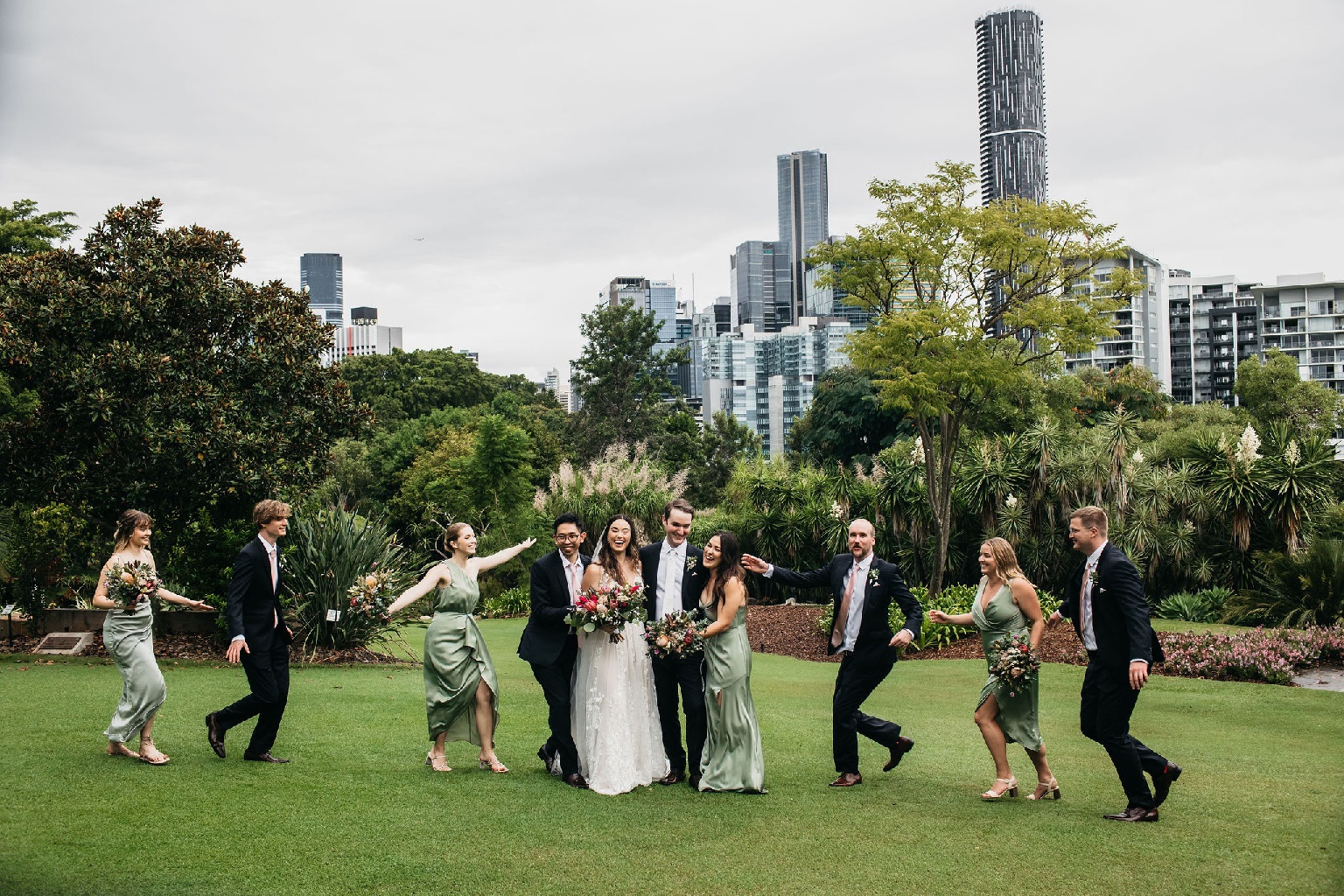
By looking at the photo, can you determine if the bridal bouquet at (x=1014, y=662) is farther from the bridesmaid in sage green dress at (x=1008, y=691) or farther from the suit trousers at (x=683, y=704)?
the suit trousers at (x=683, y=704)

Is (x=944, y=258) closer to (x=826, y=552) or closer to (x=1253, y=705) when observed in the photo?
(x=826, y=552)

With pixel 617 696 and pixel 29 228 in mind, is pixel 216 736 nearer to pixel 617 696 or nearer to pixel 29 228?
pixel 617 696

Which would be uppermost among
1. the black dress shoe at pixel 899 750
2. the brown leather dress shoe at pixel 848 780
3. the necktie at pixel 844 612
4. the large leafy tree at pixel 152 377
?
the large leafy tree at pixel 152 377

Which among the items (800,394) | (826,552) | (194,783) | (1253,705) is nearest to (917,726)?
(1253,705)

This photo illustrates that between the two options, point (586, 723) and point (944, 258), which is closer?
point (586, 723)

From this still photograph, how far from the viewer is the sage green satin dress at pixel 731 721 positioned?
7.17 m

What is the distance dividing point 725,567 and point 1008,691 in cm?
198

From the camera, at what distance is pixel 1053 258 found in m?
21.0

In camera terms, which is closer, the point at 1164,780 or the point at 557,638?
the point at 1164,780

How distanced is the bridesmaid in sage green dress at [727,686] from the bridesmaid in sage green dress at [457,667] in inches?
60.2

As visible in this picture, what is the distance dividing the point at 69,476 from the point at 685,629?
9903mm

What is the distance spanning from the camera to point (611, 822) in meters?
6.41

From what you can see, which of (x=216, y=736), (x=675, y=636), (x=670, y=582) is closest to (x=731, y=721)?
(x=675, y=636)

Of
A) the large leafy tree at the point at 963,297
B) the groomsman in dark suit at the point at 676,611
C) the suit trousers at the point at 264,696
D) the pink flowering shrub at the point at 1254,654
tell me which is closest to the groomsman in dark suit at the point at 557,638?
the groomsman in dark suit at the point at 676,611
